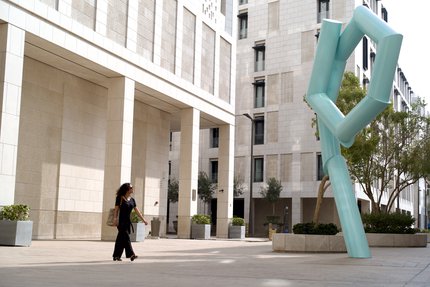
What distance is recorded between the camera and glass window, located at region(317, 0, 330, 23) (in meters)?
51.4

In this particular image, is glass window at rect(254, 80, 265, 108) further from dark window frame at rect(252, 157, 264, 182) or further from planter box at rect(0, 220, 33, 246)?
planter box at rect(0, 220, 33, 246)

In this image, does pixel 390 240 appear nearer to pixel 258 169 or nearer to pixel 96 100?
pixel 96 100

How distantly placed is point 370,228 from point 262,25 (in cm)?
3454

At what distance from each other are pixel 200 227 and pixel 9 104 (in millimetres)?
15402

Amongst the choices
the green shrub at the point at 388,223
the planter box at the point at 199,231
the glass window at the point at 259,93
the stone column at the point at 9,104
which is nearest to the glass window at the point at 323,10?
the glass window at the point at 259,93

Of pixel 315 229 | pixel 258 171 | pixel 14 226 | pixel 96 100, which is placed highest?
pixel 96 100

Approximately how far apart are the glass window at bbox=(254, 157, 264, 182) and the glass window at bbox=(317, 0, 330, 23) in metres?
14.2

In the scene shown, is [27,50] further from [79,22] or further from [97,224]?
[97,224]

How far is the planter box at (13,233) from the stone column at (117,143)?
7.56 m

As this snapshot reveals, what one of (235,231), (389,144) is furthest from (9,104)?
(389,144)

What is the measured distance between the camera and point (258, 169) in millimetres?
54062

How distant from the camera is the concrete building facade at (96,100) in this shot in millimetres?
20453

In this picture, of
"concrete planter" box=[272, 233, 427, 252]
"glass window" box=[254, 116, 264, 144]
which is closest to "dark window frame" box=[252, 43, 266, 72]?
"glass window" box=[254, 116, 264, 144]

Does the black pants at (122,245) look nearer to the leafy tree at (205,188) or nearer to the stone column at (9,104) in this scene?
the stone column at (9,104)
